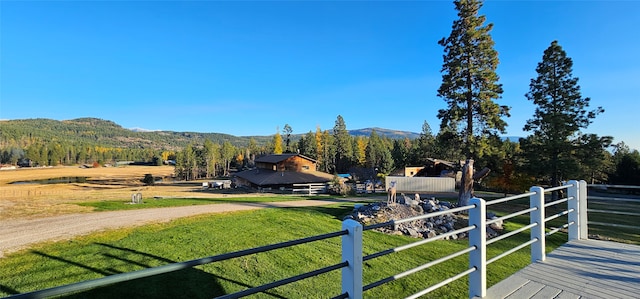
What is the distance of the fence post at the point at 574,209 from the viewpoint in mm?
5008

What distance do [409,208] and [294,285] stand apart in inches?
310

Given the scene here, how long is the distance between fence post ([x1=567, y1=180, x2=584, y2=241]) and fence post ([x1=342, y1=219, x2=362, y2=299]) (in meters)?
4.60

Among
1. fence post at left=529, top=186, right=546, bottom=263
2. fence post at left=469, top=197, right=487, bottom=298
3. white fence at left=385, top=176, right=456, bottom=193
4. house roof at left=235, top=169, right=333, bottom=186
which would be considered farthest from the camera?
house roof at left=235, top=169, right=333, bottom=186

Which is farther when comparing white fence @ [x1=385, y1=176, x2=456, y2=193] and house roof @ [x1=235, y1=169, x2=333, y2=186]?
house roof @ [x1=235, y1=169, x2=333, y2=186]

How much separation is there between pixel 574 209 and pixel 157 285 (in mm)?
6960

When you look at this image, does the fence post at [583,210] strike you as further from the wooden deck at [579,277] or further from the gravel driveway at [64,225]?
the gravel driveway at [64,225]

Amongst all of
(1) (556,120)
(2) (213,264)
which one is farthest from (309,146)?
(2) (213,264)

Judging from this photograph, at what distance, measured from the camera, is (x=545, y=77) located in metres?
22.8

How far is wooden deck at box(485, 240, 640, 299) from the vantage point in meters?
3.22

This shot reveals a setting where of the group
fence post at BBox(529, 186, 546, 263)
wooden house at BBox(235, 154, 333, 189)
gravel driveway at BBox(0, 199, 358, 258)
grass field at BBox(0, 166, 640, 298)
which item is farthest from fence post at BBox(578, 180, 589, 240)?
wooden house at BBox(235, 154, 333, 189)

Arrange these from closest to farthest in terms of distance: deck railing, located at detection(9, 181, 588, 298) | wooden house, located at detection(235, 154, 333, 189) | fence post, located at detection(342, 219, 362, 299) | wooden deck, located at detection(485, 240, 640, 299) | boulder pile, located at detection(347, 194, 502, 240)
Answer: deck railing, located at detection(9, 181, 588, 298), fence post, located at detection(342, 219, 362, 299), wooden deck, located at detection(485, 240, 640, 299), boulder pile, located at detection(347, 194, 502, 240), wooden house, located at detection(235, 154, 333, 189)

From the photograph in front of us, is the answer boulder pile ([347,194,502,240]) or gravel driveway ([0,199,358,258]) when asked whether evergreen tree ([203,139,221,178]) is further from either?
boulder pile ([347,194,502,240])

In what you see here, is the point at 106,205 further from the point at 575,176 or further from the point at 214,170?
the point at 214,170

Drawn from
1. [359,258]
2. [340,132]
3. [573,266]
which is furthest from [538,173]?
[340,132]
